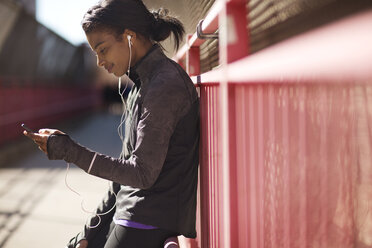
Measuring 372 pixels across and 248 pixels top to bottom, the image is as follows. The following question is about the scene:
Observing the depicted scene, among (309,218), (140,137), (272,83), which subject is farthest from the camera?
(140,137)

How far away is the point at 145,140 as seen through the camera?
162 centimetres

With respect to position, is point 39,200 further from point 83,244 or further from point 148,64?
point 148,64

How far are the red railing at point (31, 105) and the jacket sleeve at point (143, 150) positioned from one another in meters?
7.95

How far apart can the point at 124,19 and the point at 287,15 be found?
133 cm

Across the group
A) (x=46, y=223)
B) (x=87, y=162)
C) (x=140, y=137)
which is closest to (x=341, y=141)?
(x=140, y=137)

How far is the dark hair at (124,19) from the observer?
6.22 feet

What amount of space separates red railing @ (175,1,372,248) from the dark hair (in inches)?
21.6

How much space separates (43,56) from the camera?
47.3 feet

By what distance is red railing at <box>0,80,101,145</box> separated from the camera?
30.7ft

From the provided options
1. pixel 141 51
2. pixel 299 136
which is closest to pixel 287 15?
pixel 141 51

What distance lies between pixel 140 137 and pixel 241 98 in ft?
1.65

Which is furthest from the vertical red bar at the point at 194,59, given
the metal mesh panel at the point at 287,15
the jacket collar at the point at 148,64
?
the jacket collar at the point at 148,64

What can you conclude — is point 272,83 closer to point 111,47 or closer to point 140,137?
point 140,137

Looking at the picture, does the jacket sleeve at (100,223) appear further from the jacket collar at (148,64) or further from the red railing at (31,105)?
the red railing at (31,105)
